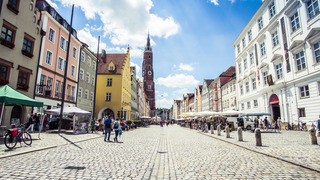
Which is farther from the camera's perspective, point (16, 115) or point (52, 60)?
point (52, 60)

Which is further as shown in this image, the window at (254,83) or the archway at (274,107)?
the window at (254,83)

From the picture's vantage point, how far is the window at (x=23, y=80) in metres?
17.9

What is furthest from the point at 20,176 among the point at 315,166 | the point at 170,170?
the point at 315,166

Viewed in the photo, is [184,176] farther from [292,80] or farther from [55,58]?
[55,58]

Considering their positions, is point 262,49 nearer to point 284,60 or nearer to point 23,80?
point 284,60

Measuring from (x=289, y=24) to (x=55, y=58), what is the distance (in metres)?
27.9

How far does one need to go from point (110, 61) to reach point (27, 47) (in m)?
25.7

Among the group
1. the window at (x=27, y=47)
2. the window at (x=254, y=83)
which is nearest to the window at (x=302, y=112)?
the window at (x=254, y=83)

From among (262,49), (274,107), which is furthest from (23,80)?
(262,49)

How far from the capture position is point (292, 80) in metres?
22.0

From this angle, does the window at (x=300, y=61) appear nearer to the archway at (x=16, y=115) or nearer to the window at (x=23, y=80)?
the window at (x=23, y=80)

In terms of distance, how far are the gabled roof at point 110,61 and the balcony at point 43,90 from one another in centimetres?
2006

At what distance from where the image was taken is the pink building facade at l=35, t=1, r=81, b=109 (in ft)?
70.0

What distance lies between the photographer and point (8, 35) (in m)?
16.6
